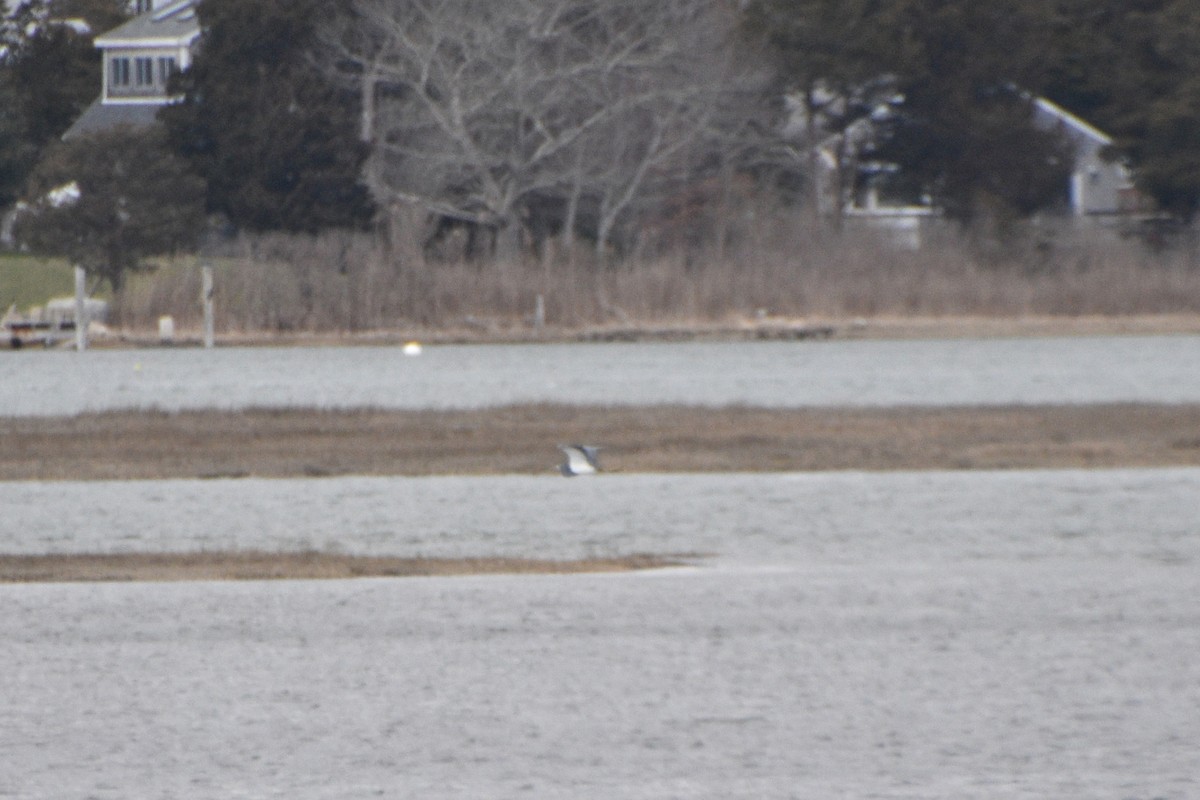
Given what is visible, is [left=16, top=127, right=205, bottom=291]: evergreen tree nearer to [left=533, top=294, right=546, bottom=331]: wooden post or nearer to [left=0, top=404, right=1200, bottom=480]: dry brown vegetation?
[left=533, top=294, right=546, bottom=331]: wooden post

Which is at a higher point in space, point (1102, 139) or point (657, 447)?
point (1102, 139)

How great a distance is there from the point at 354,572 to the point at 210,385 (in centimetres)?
1763

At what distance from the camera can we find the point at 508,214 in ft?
174

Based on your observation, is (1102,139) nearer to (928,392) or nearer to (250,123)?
(250,123)

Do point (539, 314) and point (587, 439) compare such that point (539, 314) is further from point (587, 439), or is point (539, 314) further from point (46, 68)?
point (46, 68)

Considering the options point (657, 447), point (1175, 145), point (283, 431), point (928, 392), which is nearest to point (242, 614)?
point (657, 447)

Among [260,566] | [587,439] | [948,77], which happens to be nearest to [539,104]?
[948,77]

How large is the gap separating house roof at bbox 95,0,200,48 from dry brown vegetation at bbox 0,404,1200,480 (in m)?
54.4

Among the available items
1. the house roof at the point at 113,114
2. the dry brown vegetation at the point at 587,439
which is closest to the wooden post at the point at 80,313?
the dry brown vegetation at the point at 587,439

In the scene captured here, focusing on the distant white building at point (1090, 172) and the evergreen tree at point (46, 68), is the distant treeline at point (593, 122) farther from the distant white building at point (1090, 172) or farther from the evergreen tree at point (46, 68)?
the evergreen tree at point (46, 68)

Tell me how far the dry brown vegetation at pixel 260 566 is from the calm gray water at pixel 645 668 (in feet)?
1.20

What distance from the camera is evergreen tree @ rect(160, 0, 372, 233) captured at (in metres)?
52.1

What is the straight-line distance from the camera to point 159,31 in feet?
244

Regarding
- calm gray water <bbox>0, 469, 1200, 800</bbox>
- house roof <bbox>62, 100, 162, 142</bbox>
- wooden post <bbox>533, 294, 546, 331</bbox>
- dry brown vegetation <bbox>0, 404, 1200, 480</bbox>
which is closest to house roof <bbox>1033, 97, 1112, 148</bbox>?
wooden post <bbox>533, 294, 546, 331</bbox>
